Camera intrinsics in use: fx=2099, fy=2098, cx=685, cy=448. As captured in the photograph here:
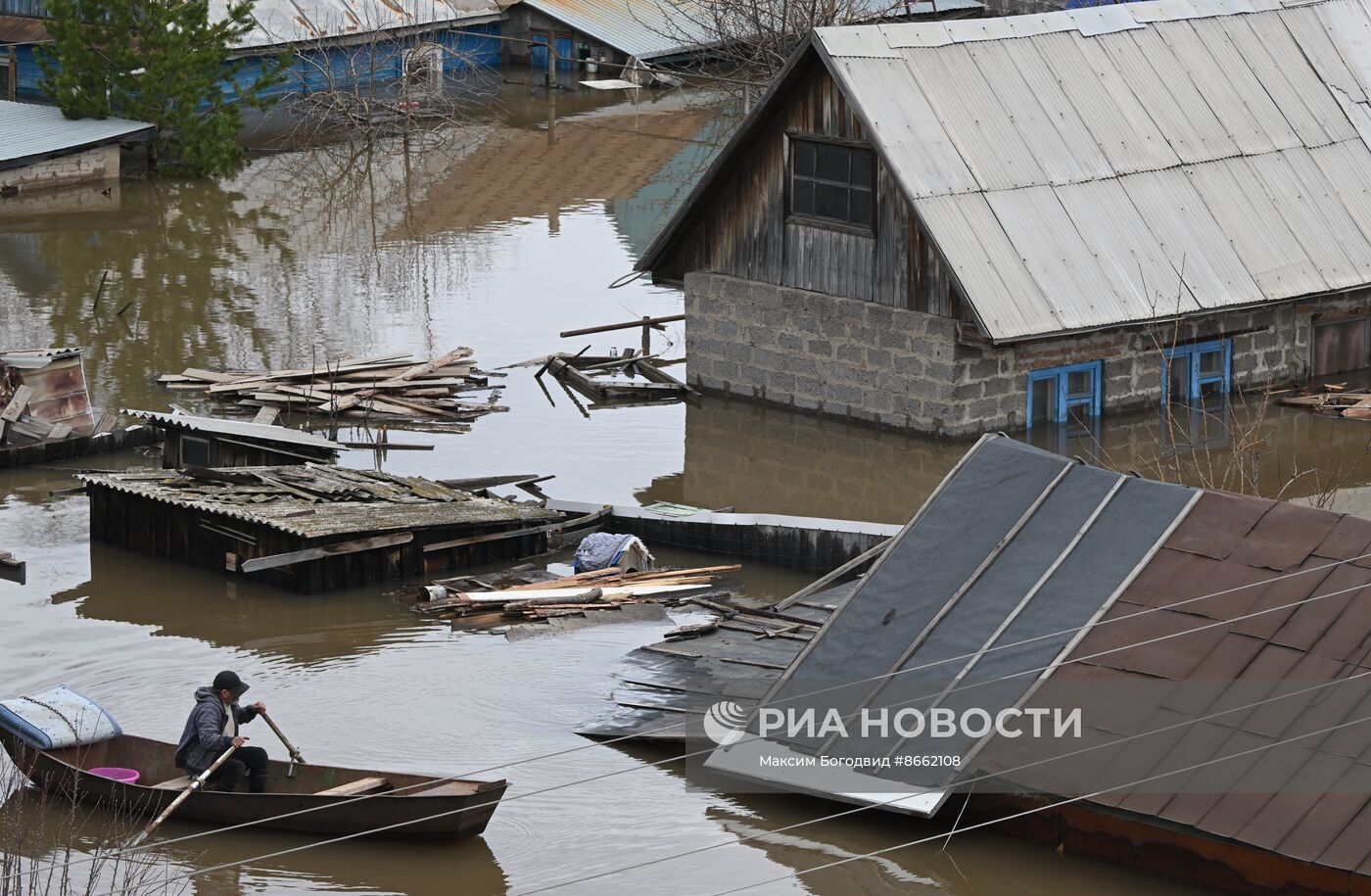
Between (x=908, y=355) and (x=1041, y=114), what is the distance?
4182 millimetres

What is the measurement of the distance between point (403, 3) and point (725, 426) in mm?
32806

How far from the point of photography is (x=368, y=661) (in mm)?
20906

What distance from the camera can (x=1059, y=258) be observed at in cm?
→ 2795

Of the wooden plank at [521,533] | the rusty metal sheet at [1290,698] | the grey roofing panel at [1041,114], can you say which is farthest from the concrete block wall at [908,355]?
the rusty metal sheet at [1290,698]

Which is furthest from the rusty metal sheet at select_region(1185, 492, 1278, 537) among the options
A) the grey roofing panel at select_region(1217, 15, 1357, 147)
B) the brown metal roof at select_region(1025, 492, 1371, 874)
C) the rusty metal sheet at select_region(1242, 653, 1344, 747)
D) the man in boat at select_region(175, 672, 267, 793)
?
the grey roofing panel at select_region(1217, 15, 1357, 147)

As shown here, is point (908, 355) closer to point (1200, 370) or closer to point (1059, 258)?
point (1059, 258)

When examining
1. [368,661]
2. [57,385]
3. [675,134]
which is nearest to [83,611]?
[368,661]

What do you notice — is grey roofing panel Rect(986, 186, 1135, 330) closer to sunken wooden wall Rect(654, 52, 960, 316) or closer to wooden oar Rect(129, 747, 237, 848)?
sunken wooden wall Rect(654, 52, 960, 316)

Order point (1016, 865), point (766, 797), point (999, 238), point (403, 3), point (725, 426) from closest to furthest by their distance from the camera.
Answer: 1. point (1016, 865)
2. point (766, 797)
3. point (999, 238)
4. point (725, 426)
5. point (403, 3)

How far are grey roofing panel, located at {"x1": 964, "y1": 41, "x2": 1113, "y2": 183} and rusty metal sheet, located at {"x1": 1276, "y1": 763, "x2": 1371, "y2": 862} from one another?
49.2 feet

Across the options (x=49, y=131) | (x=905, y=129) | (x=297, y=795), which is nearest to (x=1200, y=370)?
(x=905, y=129)

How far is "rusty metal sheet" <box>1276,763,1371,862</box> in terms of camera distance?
14695 millimetres

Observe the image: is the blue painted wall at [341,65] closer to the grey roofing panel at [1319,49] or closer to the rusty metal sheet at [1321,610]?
the grey roofing panel at [1319,49]

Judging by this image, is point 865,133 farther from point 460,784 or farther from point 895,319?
point 460,784
